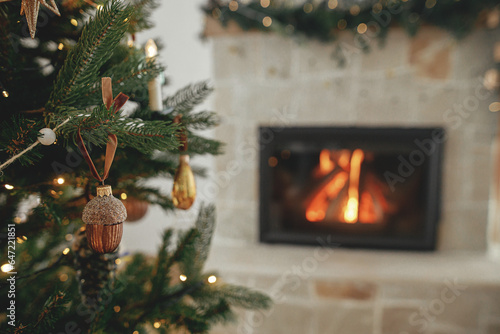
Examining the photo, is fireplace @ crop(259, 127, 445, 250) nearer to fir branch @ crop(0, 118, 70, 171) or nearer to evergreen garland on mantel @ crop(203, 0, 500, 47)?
evergreen garland on mantel @ crop(203, 0, 500, 47)

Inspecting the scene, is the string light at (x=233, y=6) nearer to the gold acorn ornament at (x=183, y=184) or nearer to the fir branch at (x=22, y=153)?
the gold acorn ornament at (x=183, y=184)

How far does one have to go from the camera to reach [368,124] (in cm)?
138

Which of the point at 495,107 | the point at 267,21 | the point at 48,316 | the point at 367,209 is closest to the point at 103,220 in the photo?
the point at 48,316

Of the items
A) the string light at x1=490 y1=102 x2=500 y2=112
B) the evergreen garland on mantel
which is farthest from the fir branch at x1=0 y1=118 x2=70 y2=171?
the string light at x1=490 y1=102 x2=500 y2=112

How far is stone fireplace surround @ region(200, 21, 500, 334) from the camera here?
4.11 ft

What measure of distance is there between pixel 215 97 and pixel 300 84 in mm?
374

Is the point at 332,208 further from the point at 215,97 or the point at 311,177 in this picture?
the point at 215,97

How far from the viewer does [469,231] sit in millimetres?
1420

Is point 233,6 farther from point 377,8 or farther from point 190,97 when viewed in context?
point 190,97

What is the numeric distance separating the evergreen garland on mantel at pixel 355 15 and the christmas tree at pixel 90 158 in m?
0.77

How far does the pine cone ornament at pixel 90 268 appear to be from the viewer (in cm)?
48

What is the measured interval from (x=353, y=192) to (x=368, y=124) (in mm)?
321

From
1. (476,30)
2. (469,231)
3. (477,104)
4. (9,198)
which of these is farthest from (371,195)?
(9,198)

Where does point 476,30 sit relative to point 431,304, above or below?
above
